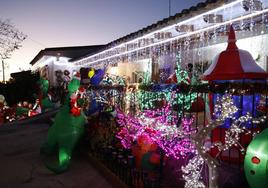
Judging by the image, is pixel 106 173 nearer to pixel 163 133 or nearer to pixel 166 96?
pixel 163 133

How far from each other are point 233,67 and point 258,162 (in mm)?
3084

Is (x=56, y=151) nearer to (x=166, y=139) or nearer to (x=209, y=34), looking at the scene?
(x=166, y=139)

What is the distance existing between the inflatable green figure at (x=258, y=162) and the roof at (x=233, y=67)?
274cm

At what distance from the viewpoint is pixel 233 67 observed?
19.0ft

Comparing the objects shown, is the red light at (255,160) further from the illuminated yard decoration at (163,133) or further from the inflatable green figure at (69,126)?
the inflatable green figure at (69,126)

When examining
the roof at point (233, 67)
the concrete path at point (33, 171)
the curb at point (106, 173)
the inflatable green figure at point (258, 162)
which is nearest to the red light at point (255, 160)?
the inflatable green figure at point (258, 162)

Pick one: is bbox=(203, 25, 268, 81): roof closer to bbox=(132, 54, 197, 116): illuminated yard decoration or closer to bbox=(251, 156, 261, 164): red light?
bbox=(132, 54, 197, 116): illuminated yard decoration

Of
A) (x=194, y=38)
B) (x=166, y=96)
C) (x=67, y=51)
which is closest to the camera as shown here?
(x=166, y=96)

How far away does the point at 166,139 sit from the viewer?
5.17 meters

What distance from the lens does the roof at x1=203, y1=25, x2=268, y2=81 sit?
5730 millimetres

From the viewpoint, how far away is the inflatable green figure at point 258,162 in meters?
3.03

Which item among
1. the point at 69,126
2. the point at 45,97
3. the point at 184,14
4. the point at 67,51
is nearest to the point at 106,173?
the point at 69,126

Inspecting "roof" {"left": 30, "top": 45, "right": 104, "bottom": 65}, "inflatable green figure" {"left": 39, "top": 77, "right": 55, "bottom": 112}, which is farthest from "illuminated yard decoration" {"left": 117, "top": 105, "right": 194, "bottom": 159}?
"roof" {"left": 30, "top": 45, "right": 104, "bottom": 65}

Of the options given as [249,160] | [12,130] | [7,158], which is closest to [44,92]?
[12,130]
